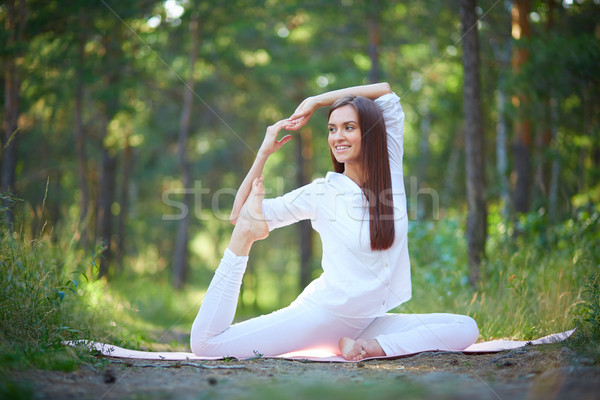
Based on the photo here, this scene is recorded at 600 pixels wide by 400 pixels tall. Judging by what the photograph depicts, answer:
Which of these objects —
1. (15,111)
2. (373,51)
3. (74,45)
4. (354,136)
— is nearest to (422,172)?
(373,51)

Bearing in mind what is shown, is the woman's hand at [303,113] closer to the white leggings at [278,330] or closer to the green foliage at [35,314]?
the white leggings at [278,330]

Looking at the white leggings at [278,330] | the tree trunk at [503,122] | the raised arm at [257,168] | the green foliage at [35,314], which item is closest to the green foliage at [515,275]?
the white leggings at [278,330]

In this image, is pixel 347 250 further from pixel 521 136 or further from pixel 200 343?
pixel 521 136

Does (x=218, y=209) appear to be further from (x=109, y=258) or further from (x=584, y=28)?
(x=584, y=28)

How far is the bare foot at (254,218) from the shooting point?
3355mm

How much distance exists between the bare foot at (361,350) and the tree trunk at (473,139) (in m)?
2.79

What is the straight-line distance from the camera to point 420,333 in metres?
3.42

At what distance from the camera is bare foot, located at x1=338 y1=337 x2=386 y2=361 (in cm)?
334

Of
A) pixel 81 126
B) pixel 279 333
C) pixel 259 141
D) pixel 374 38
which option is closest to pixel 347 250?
pixel 279 333

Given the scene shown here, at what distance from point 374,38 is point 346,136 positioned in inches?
335

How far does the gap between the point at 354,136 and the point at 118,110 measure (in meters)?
8.55

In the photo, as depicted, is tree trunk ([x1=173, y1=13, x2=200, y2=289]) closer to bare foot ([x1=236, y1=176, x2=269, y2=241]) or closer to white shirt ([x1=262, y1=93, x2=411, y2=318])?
bare foot ([x1=236, y1=176, x2=269, y2=241])

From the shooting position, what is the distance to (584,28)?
10250 mm

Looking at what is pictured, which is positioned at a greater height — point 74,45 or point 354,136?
point 74,45
